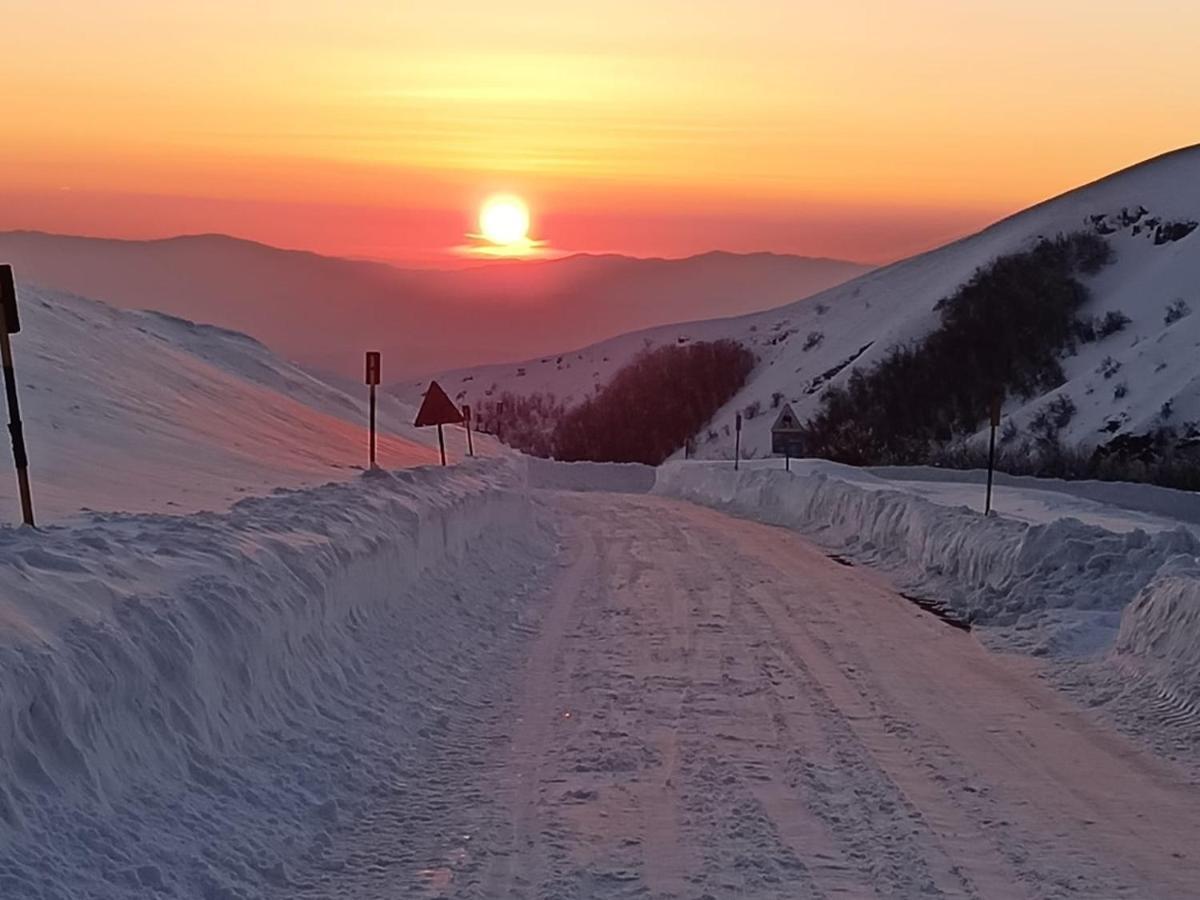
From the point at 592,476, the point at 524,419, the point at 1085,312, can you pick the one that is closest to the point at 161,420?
the point at 592,476

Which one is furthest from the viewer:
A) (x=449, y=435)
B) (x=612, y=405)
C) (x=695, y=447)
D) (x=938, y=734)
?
(x=612, y=405)

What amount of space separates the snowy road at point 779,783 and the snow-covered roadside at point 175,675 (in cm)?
74

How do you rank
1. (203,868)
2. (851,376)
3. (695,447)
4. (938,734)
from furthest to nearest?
(695,447)
(851,376)
(938,734)
(203,868)

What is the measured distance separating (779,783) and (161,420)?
66.8ft

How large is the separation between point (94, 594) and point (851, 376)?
84.4m

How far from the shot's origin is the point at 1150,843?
24.8 ft

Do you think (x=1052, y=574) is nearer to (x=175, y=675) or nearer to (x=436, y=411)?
(x=436, y=411)

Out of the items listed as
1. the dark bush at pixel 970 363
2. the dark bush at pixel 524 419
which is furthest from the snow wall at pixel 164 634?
the dark bush at pixel 524 419

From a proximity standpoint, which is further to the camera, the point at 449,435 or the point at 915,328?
the point at 915,328

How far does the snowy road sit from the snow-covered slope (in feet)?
18.8

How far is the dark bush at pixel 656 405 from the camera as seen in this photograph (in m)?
113

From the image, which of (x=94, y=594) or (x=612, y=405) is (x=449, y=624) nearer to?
(x=94, y=594)

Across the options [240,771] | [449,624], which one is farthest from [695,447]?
[240,771]

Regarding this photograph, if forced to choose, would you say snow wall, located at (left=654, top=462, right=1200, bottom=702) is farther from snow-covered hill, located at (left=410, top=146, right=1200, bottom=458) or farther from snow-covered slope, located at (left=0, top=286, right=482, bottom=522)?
snow-covered hill, located at (left=410, top=146, right=1200, bottom=458)
